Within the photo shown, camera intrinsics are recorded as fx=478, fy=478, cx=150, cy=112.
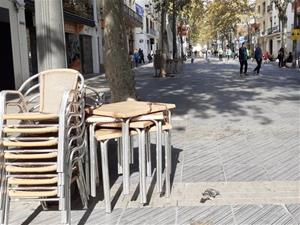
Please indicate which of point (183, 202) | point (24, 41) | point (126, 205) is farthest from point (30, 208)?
point (24, 41)

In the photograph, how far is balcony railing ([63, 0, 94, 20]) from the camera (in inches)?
977

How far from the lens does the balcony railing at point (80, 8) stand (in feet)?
81.4

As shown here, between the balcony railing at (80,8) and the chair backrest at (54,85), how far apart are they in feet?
65.4

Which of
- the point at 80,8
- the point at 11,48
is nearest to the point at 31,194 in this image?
the point at 11,48

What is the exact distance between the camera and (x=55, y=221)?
169 inches

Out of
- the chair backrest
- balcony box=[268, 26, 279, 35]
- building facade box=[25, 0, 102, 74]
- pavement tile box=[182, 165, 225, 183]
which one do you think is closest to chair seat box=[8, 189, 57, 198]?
the chair backrest

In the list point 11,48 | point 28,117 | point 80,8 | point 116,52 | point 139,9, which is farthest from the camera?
point 139,9

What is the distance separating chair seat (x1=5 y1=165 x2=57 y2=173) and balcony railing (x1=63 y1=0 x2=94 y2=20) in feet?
68.5

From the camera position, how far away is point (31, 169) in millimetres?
3971

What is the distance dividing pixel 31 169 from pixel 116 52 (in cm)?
392

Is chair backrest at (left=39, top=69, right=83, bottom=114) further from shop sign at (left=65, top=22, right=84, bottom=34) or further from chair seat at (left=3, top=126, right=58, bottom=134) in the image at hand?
shop sign at (left=65, top=22, right=84, bottom=34)

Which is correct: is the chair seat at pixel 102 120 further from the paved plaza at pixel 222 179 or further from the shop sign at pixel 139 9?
the shop sign at pixel 139 9

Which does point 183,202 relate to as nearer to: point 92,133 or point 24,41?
point 92,133

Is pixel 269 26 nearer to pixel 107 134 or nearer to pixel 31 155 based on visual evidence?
pixel 107 134
